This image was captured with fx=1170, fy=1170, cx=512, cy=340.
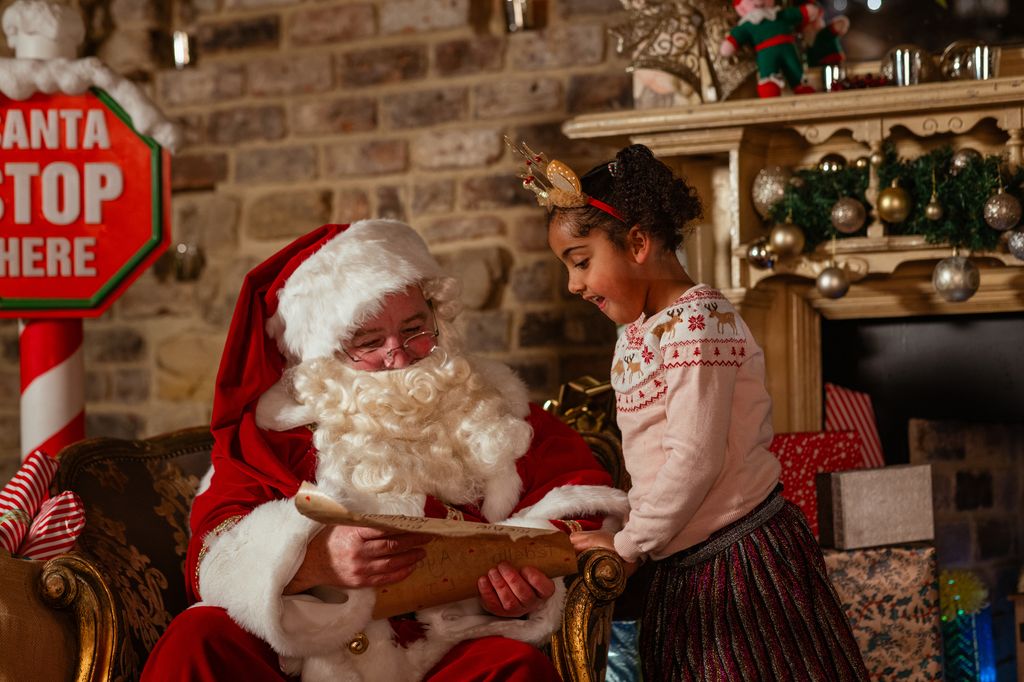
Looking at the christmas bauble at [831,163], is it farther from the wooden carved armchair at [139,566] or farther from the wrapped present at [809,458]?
the wooden carved armchair at [139,566]

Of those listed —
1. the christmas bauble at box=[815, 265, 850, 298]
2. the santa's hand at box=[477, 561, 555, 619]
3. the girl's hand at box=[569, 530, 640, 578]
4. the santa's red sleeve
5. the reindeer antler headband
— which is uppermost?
the reindeer antler headband

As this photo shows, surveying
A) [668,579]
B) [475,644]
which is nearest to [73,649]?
[475,644]

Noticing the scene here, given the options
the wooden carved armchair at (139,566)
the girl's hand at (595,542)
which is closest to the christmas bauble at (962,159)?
the wooden carved armchair at (139,566)

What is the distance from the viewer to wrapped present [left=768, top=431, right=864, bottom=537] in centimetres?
319

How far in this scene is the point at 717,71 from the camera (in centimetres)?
350

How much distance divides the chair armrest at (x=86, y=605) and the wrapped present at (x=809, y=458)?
1.76m

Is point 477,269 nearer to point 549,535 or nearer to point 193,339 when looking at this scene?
point 193,339

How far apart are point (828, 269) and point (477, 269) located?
1.28 meters

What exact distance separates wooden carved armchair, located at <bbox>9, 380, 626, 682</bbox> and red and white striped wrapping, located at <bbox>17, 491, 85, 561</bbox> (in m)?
0.05

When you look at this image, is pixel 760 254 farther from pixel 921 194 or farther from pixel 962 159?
pixel 962 159

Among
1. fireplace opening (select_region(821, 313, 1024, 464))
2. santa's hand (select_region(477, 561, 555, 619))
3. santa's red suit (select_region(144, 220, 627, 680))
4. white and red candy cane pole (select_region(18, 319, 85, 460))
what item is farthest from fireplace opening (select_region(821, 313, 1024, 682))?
white and red candy cane pole (select_region(18, 319, 85, 460))

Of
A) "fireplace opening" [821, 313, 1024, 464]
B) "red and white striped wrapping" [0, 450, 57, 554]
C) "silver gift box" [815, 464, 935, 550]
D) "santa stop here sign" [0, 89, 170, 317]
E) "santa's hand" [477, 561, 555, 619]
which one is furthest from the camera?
"fireplace opening" [821, 313, 1024, 464]

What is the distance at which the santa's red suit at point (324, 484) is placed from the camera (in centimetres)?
217

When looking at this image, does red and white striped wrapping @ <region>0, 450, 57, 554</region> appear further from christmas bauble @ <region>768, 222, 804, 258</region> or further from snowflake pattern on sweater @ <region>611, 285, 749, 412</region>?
christmas bauble @ <region>768, 222, 804, 258</region>
